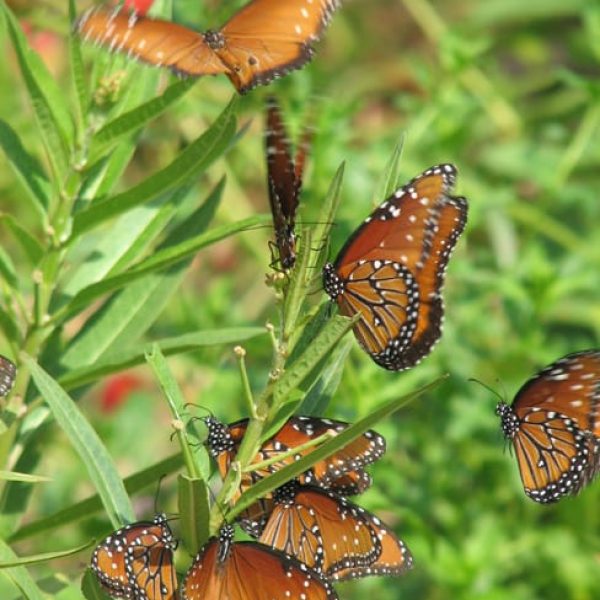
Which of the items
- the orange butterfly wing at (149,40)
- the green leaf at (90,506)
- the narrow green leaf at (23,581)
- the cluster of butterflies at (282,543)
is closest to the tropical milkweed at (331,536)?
the cluster of butterflies at (282,543)

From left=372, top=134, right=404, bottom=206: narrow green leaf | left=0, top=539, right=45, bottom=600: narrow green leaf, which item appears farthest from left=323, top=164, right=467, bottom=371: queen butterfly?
left=0, top=539, right=45, bottom=600: narrow green leaf

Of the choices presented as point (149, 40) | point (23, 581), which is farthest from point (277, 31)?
point (23, 581)

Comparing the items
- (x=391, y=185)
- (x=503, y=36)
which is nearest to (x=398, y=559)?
(x=391, y=185)

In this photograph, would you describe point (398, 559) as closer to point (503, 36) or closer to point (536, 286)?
point (536, 286)

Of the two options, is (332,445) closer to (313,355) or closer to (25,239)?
(313,355)

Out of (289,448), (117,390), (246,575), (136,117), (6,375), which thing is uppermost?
(117,390)

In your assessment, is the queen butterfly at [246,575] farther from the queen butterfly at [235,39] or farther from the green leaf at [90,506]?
the queen butterfly at [235,39]

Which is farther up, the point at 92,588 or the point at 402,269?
the point at 402,269
